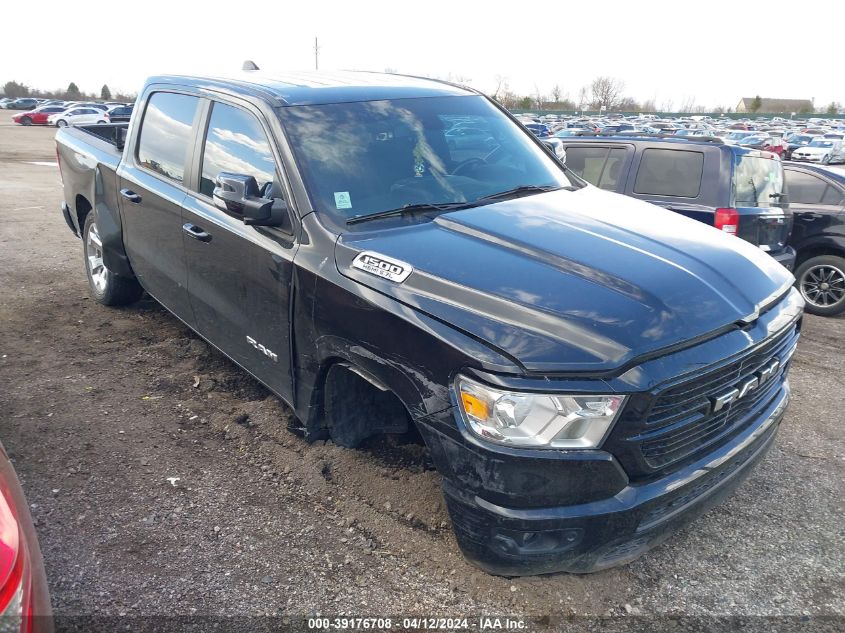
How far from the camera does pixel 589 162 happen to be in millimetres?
7508

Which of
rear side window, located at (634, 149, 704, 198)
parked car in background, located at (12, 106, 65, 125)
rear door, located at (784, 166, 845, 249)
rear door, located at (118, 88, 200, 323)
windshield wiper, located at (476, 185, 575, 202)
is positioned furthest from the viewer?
parked car in background, located at (12, 106, 65, 125)

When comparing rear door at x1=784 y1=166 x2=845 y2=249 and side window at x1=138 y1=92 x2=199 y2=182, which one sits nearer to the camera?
side window at x1=138 y1=92 x2=199 y2=182

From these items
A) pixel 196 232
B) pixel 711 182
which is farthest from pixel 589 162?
pixel 196 232

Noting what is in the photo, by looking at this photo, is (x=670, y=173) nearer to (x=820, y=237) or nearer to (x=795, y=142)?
(x=820, y=237)

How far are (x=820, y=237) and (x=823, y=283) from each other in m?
0.51

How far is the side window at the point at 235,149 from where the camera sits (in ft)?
11.0

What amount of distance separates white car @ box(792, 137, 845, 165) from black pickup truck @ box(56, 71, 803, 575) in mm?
30392

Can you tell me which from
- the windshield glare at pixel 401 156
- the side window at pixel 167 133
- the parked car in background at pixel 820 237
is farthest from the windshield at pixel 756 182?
the side window at pixel 167 133

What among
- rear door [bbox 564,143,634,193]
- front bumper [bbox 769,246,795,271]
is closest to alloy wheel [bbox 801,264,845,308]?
front bumper [bbox 769,246,795,271]

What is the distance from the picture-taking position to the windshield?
6492 mm

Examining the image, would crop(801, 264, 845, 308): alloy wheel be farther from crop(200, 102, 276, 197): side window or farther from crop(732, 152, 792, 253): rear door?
crop(200, 102, 276, 197): side window

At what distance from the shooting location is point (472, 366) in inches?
89.2

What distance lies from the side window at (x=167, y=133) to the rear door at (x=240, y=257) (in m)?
0.25

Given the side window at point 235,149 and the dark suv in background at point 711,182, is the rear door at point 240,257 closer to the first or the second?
the side window at point 235,149
